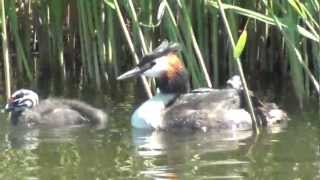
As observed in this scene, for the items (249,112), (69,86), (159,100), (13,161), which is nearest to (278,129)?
(249,112)

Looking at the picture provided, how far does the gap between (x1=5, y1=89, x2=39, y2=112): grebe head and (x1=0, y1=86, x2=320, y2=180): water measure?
6.8 inches

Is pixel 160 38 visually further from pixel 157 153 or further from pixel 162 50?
pixel 157 153

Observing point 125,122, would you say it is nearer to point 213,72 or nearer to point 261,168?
point 213,72

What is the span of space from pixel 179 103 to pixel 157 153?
52.9 inches

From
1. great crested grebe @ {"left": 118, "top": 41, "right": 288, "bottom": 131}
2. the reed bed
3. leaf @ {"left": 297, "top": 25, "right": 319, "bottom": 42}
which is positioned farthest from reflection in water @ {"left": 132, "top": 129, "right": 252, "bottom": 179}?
leaf @ {"left": 297, "top": 25, "right": 319, "bottom": 42}

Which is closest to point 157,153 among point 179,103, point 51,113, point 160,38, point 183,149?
point 183,149

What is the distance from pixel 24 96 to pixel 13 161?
2.00 meters

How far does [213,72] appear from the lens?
10.3 meters

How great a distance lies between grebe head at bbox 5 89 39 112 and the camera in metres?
9.12

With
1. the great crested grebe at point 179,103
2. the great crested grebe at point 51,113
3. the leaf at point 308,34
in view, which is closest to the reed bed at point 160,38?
the leaf at point 308,34

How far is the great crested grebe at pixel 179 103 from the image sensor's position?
28.2ft

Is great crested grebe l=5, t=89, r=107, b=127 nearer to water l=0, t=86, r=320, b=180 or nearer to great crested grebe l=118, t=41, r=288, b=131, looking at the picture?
water l=0, t=86, r=320, b=180

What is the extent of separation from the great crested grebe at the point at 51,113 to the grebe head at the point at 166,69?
43cm

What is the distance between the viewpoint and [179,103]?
8836 mm
